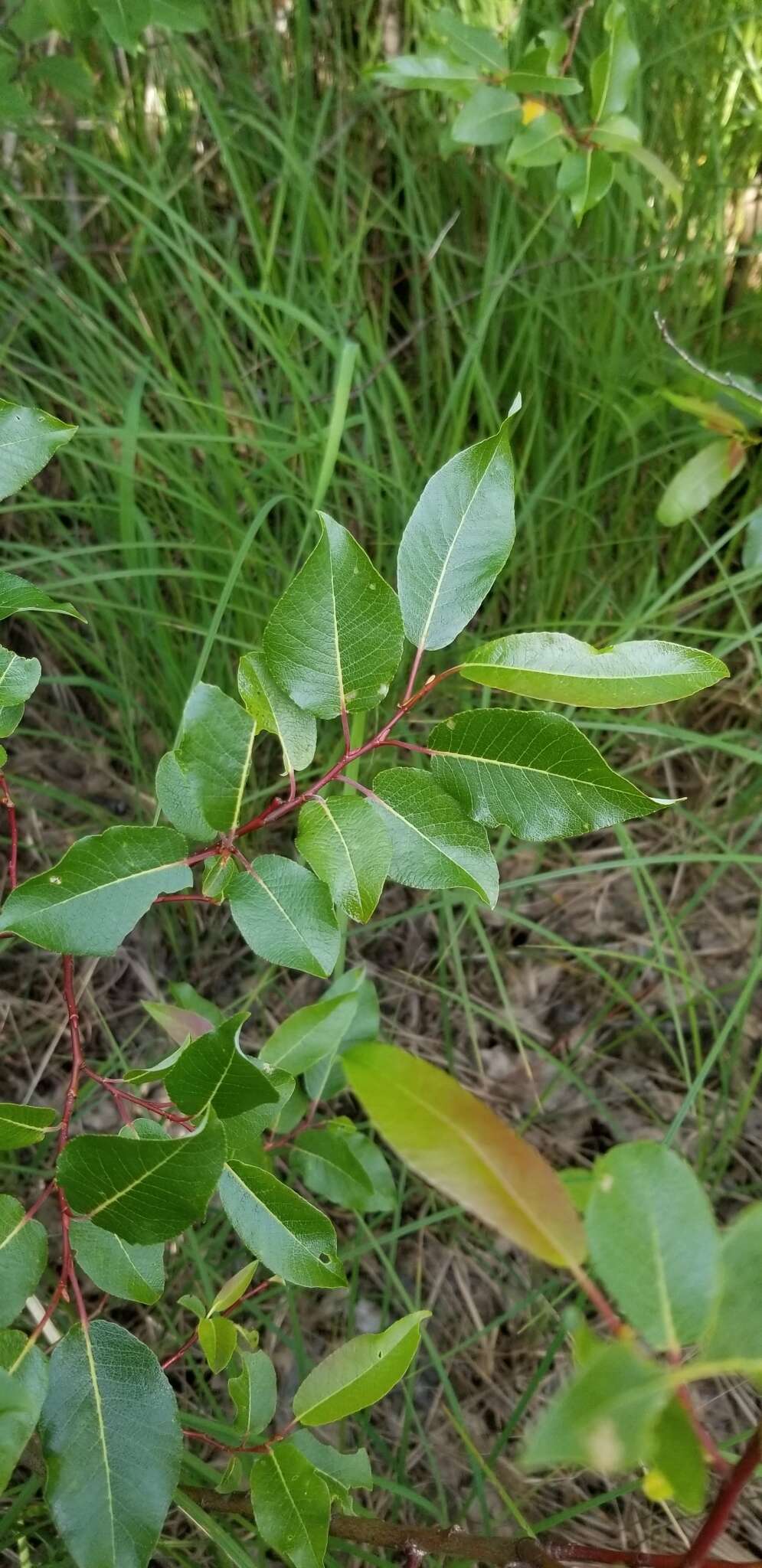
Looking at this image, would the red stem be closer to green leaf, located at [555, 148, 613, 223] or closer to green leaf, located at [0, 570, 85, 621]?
green leaf, located at [0, 570, 85, 621]

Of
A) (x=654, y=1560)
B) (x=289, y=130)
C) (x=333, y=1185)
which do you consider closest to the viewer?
(x=654, y=1560)

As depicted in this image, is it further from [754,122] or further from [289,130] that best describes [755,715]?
[289,130]

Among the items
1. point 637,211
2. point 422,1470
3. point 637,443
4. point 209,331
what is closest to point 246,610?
point 209,331

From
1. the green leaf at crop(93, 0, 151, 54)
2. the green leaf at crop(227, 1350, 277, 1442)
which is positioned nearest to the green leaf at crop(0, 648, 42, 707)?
the green leaf at crop(227, 1350, 277, 1442)

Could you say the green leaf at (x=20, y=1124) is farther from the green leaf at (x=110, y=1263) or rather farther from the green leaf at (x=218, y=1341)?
the green leaf at (x=218, y=1341)

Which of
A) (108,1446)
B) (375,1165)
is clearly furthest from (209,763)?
(375,1165)

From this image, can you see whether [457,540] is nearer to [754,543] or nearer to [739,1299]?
[739,1299]
